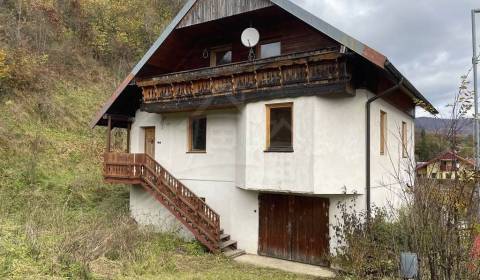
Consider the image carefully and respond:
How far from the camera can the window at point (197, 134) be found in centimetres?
1368

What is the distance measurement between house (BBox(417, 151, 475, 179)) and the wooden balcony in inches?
147

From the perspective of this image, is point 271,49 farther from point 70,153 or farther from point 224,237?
point 70,153

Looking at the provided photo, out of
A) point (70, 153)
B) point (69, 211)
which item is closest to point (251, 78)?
point (69, 211)

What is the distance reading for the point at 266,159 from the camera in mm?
11016

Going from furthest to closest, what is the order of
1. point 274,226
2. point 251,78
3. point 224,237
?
1. point 224,237
2. point 274,226
3. point 251,78

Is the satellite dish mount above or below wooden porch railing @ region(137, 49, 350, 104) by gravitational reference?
above

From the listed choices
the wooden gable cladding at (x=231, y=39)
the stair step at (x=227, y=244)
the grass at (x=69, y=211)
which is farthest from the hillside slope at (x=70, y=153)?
the wooden gable cladding at (x=231, y=39)

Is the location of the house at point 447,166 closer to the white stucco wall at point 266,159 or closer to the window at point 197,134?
the white stucco wall at point 266,159

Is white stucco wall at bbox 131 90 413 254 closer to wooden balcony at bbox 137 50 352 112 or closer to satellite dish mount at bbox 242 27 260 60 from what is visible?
wooden balcony at bbox 137 50 352 112

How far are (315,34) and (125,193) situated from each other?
11.4 m

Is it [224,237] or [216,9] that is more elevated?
[216,9]

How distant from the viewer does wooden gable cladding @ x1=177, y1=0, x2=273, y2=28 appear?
11.5m

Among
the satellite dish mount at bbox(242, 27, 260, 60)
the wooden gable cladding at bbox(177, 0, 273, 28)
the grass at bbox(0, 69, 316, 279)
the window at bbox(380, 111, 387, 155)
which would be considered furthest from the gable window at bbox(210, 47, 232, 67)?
the grass at bbox(0, 69, 316, 279)

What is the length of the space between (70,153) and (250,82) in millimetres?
12738
